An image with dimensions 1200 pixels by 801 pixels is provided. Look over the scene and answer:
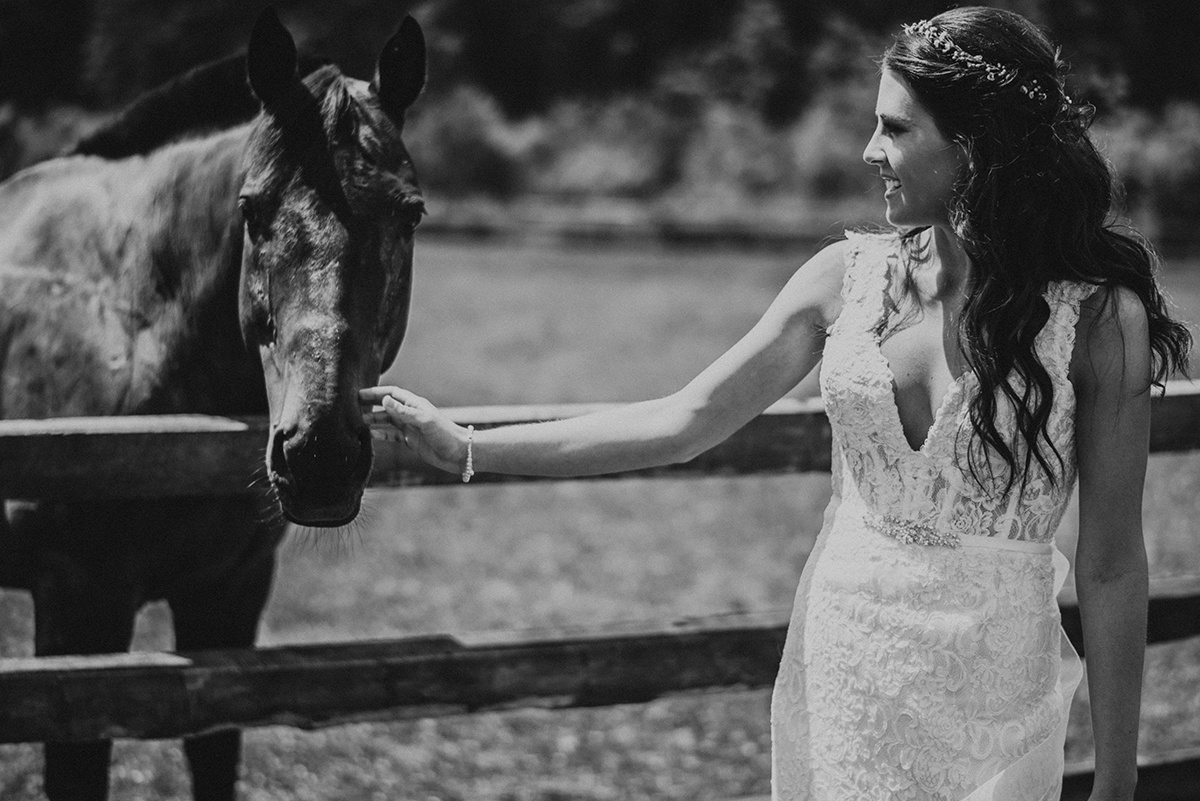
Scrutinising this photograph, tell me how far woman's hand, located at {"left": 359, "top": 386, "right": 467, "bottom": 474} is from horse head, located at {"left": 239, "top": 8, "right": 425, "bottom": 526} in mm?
46

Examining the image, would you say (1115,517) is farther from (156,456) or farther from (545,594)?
(545,594)

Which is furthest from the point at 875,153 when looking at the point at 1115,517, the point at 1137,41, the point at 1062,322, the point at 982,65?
the point at 1137,41

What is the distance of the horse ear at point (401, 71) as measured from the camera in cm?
260

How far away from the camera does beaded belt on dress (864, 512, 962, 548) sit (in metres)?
1.92

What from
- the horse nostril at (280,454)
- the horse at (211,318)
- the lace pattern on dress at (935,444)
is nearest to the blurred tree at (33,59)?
the horse at (211,318)

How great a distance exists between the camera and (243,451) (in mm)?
2641

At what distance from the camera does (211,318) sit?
2.77 metres

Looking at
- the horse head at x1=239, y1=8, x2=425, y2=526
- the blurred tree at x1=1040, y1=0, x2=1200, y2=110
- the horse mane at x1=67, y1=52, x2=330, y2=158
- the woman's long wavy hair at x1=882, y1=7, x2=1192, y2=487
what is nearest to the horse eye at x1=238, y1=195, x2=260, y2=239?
the horse head at x1=239, y1=8, x2=425, y2=526

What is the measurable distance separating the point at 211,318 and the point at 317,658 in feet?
2.74

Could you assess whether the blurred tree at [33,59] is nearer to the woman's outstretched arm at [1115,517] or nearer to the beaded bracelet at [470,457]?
the beaded bracelet at [470,457]

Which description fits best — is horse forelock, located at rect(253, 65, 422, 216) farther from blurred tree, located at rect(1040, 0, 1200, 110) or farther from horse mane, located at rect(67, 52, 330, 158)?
blurred tree, located at rect(1040, 0, 1200, 110)

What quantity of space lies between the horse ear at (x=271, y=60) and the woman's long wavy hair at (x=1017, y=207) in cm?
132

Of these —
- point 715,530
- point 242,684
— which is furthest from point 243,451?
point 715,530

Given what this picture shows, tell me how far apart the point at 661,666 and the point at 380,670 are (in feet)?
2.26
